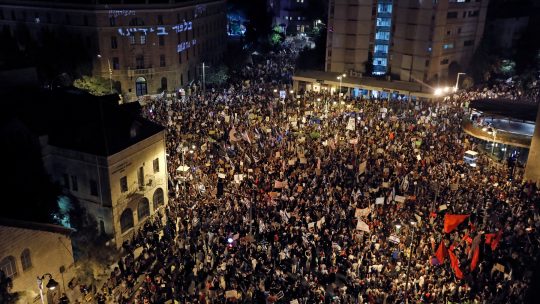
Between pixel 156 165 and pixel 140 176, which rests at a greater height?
pixel 156 165

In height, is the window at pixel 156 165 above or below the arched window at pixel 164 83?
above

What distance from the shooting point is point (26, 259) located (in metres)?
21.2

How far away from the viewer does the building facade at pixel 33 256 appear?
20.1 m

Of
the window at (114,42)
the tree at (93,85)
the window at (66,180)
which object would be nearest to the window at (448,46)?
the window at (114,42)

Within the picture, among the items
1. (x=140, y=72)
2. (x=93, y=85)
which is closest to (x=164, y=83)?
(x=140, y=72)

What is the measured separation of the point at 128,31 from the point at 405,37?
1333 inches

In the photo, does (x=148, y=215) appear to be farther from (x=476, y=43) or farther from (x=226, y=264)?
(x=476, y=43)

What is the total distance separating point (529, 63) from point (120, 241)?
64104 mm

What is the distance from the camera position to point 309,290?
63.8 feet

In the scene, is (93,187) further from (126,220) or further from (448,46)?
(448,46)

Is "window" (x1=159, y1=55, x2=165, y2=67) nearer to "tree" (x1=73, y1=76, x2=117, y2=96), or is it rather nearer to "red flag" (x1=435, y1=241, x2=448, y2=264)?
"tree" (x1=73, y1=76, x2=117, y2=96)

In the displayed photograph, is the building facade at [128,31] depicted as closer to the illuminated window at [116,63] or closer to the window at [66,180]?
the illuminated window at [116,63]

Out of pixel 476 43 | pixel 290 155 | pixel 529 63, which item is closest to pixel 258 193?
pixel 290 155

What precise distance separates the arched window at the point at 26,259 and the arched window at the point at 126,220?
20.2 feet
